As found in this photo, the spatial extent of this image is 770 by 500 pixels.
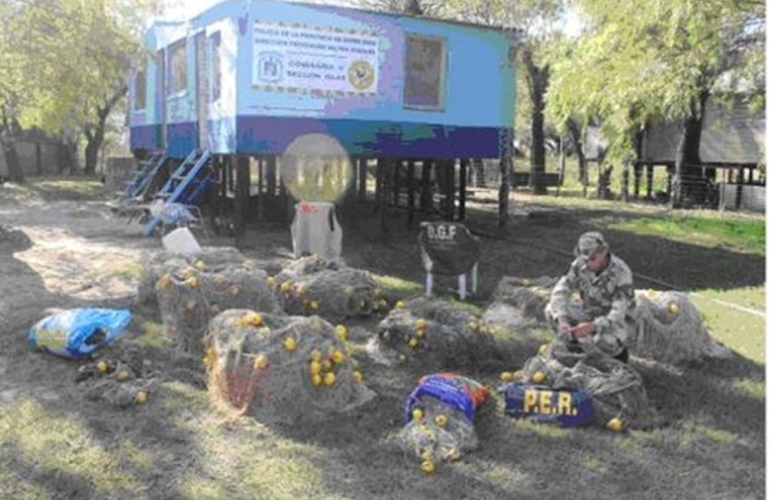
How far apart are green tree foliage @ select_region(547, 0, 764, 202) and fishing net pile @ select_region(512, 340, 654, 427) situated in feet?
18.3

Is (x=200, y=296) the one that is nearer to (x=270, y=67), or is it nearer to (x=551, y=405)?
(x=551, y=405)

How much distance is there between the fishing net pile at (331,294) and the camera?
938 centimetres

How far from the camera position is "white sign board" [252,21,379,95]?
1445 cm

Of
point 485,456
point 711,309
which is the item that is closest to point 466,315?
point 485,456

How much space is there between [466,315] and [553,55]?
32.9 feet

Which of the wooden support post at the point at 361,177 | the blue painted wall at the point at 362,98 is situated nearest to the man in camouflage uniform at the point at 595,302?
the blue painted wall at the point at 362,98

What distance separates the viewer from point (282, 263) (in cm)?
1251

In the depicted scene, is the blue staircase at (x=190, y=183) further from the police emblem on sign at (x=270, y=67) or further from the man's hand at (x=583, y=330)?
the man's hand at (x=583, y=330)

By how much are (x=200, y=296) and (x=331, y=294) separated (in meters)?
1.85

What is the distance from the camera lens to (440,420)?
575cm

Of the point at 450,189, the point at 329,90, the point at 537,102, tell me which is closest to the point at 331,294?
the point at 329,90

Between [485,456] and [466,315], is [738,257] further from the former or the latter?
[485,456]

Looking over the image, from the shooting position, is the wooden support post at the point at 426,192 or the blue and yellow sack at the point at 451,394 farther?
the wooden support post at the point at 426,192

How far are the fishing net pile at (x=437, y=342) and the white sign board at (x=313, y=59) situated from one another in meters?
7.64
